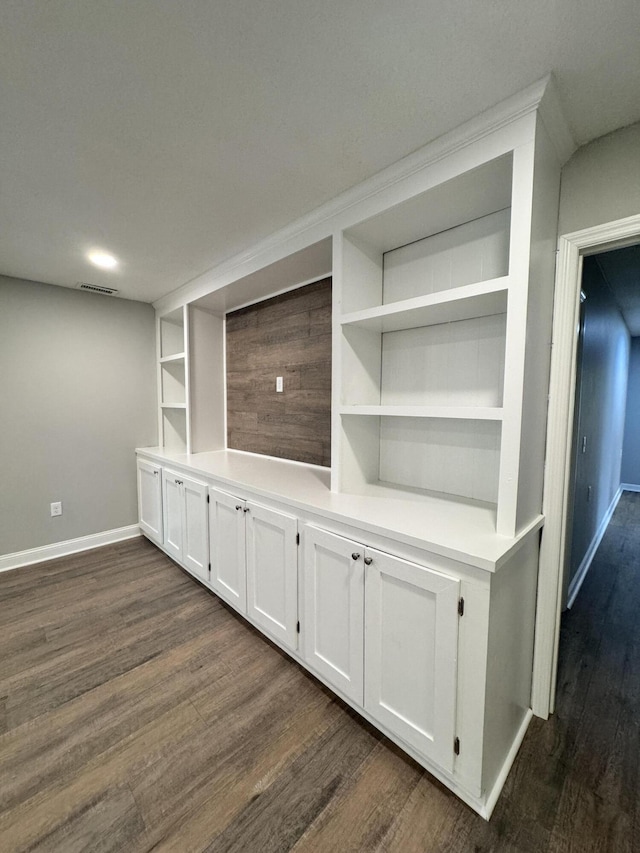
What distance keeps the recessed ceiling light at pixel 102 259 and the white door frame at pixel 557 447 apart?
263 cm

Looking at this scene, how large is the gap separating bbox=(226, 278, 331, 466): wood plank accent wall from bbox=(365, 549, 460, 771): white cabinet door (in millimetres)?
1161

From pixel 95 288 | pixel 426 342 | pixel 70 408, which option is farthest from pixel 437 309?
pixel 70 408

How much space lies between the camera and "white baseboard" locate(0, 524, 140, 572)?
2.88 metres

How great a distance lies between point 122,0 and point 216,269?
5.71 ft

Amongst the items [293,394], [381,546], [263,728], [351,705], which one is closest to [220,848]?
[263,728]

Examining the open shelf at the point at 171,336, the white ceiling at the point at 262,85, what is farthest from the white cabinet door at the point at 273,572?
the open shelf at the point at 171,336

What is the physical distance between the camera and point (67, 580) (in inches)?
107

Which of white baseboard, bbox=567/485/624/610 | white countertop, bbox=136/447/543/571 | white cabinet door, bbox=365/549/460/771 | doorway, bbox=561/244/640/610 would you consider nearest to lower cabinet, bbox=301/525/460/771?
white cabinet door, bbox=365/549/460/771

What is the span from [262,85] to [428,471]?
167 centimetres

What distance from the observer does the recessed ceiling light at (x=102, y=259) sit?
2340 millimetres

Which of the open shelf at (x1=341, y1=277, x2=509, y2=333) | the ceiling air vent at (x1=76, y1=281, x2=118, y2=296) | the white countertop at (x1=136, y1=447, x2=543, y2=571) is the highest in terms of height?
the ceiling air vent at (x1=76, y1=281, x2=118, y2=296)

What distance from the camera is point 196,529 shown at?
8.18 ft

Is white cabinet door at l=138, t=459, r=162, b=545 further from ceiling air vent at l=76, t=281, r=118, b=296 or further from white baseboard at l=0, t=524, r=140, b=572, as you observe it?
ceiling air vent at l=76, t=281, r=118, b=296

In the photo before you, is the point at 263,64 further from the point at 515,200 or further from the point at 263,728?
the point at 263,728
